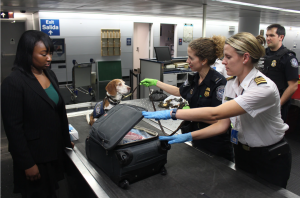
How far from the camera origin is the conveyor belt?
1.39 metres

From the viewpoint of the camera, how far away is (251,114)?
4.38 feet

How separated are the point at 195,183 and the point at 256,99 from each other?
653mm

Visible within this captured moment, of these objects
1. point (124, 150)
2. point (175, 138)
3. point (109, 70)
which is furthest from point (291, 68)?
point (109, 70)

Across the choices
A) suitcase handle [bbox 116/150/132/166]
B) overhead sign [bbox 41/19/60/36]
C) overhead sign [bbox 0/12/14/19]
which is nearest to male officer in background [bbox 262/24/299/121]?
suitcase handle [bbox 116/150/132/166]

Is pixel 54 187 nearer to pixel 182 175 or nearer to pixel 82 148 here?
pixel 82 148

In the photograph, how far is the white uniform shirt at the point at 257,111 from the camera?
52.1 inches

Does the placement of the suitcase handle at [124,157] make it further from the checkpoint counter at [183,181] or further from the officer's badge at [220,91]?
the officer's badge at [220,91]

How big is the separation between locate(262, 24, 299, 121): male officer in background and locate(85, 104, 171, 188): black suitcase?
2.33 m

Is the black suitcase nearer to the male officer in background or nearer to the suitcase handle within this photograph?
the suitcase handle

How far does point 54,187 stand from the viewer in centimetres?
176

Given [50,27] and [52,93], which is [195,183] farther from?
[50,27]

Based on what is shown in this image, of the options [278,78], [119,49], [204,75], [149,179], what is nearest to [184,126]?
[204,75]

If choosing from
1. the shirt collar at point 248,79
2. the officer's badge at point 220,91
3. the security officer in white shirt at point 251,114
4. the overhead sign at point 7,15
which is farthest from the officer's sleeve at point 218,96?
the overhead sign at point 7,15

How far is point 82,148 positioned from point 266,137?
57.7 inches
